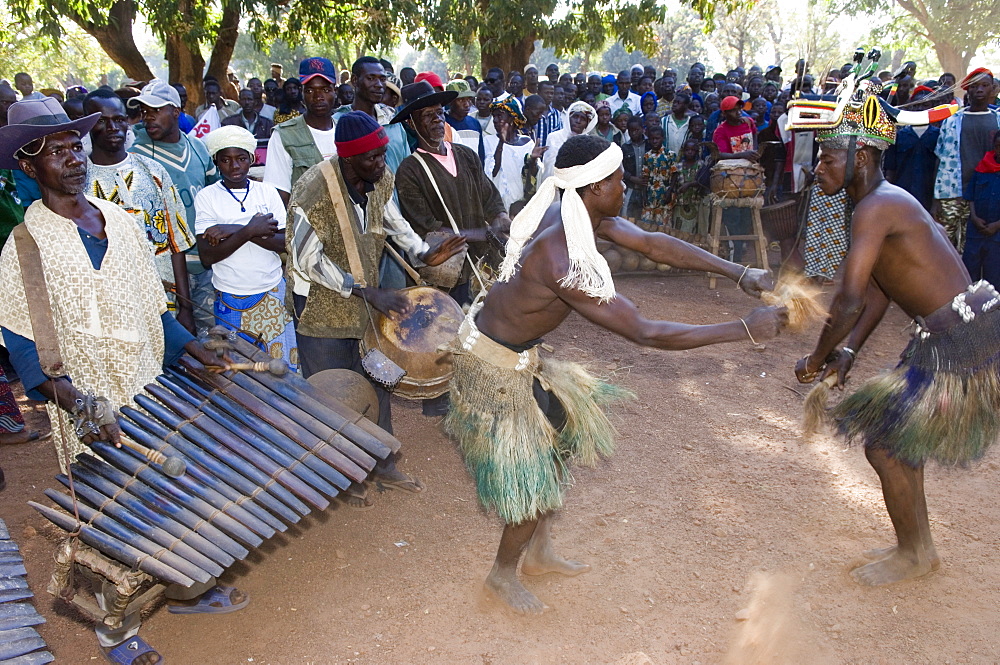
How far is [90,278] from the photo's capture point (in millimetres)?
2881

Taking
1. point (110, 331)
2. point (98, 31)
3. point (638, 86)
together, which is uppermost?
point (98, 31)

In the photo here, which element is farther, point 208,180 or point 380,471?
point 208,180

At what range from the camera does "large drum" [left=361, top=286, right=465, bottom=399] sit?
3846 millimetres

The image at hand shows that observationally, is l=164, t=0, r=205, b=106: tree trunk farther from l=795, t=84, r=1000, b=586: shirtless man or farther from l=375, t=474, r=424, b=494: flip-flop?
l=795, t=84, r=1000, b=586: shirtless man

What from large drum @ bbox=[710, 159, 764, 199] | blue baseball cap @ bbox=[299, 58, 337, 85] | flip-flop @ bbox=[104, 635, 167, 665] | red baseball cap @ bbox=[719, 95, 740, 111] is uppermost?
blue baseball cap @ bbox=[299, 58, 337, 85]

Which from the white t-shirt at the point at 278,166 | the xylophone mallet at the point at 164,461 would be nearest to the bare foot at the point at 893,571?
the xylophone mallet at the point at 164,461

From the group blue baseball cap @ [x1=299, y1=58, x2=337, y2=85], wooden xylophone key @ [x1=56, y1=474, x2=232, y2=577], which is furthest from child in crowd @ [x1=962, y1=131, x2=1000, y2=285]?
wooden xylophone key @ [x1=56, y1=474, x2=232, y2=577]

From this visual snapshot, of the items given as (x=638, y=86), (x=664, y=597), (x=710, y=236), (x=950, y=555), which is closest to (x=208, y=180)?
(x=664, y=597)

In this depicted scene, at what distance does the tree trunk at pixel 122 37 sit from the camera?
12.4 meters

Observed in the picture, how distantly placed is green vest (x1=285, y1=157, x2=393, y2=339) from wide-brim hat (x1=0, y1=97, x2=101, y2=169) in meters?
1.15

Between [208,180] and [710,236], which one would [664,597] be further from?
[710,236]

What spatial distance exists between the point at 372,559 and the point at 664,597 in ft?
4.62

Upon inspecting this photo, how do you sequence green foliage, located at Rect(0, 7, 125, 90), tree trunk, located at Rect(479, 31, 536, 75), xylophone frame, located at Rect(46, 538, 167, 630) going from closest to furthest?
xylophone frame, located at Rect(46, 538, 167, 630)
tree trunk, located at Rect(479, 31, 536, 75)
green foliage, located at Rect(0, 7, 125, 90)

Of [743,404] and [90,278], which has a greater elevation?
[90,278]
